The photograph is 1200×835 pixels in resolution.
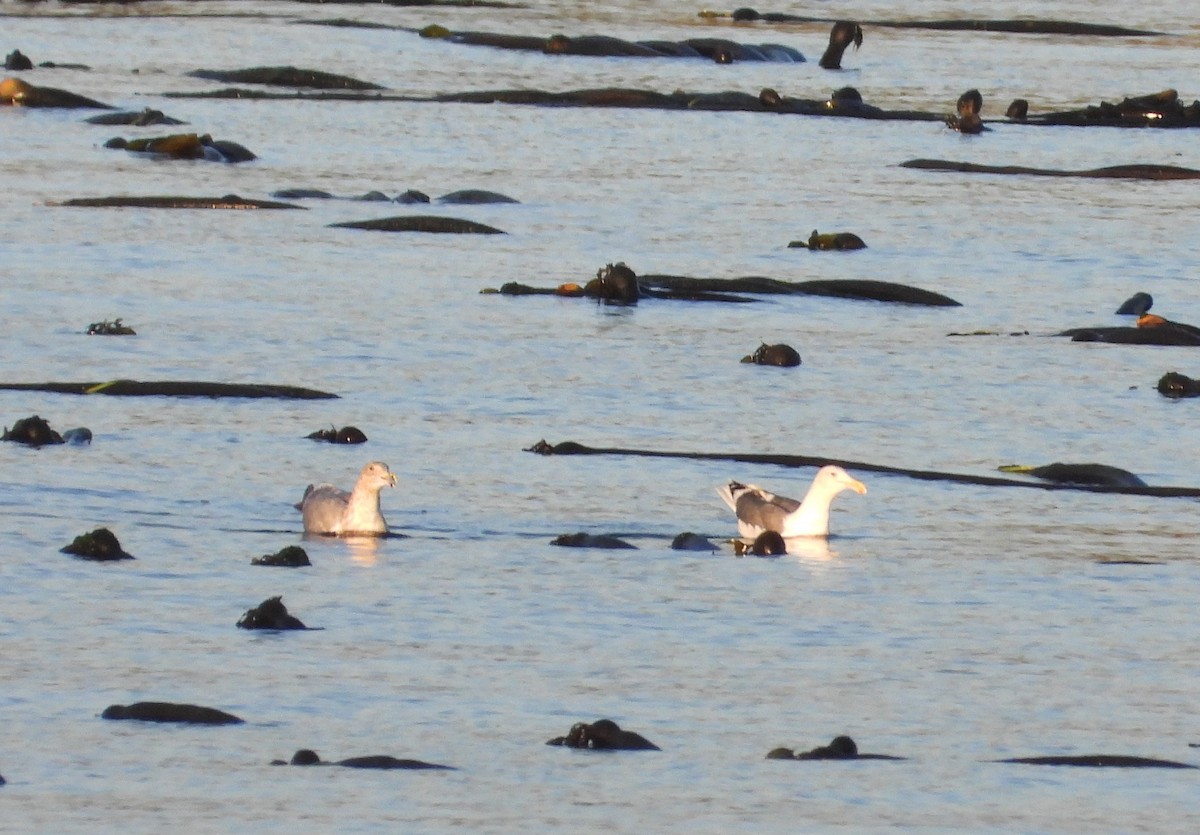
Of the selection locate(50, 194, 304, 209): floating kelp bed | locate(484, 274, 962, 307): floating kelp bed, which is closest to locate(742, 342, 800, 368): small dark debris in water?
locate(484, 274, 962, 307): floating kelp bed

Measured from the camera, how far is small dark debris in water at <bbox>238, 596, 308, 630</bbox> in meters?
13.5

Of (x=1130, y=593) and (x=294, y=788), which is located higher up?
(x=1130, y=593)

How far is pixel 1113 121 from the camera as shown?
42.0m

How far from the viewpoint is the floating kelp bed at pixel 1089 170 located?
3634 centimetres

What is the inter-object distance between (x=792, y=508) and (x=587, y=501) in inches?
53.3

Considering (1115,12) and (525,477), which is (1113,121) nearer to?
(1115,12)

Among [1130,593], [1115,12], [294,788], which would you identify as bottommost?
[294,788]

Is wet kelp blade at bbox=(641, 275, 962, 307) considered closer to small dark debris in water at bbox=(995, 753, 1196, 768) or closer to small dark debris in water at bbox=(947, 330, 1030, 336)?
small dark debris in water at bbox=(947, 330, 1030, 336)

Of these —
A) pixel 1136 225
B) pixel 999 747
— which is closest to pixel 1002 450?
pixel 999 747

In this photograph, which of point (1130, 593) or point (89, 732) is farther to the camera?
point (1130, 593)

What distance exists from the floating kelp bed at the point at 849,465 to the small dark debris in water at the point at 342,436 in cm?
114

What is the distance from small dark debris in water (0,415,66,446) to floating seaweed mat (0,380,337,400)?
1970mm

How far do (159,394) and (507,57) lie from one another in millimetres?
31229

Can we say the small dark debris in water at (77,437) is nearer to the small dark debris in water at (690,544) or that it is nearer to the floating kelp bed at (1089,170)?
the small dark debris in water at (690,544)
